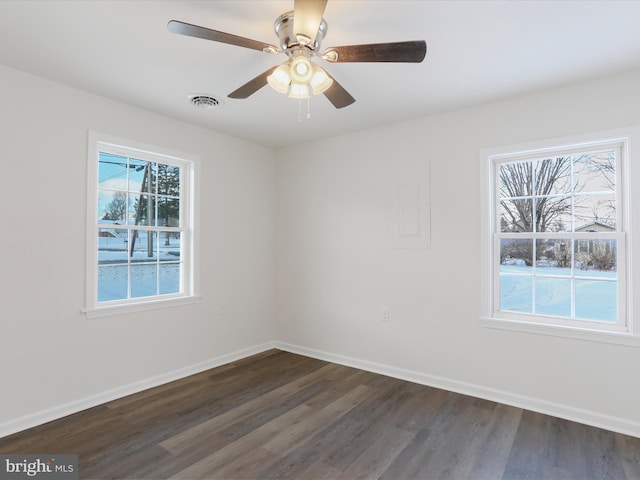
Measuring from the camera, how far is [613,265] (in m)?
2.63

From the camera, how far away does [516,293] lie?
3.02 m

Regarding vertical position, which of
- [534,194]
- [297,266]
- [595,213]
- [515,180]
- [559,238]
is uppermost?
[515,180]

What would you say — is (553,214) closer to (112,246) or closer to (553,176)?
(553,176)

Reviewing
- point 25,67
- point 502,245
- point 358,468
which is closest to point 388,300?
point 502,245

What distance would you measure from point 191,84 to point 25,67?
109cm

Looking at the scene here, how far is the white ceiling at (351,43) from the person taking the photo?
1.86 meters

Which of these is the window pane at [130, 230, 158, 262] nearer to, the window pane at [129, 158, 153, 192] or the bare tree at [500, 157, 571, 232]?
the window pane at [129, 158, 153, 192]

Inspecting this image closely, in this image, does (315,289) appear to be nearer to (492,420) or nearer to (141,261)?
(141,261)

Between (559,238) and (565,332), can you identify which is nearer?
(565,332)

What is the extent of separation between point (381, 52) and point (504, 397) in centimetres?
279

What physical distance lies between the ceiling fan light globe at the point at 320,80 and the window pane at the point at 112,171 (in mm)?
2072

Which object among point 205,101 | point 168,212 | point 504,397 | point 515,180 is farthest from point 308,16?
point 504,397

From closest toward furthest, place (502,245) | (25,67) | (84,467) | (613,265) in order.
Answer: (84,467)
(25,67)
(613,265)
(502,245)

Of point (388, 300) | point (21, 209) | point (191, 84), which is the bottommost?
point (388, 300)
